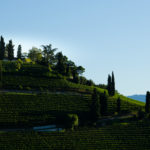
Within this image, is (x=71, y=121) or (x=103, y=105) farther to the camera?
(x=103, y=105)

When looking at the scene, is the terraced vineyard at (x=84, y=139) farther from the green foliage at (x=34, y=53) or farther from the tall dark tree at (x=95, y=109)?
the green foliage at (x=34, y=53)

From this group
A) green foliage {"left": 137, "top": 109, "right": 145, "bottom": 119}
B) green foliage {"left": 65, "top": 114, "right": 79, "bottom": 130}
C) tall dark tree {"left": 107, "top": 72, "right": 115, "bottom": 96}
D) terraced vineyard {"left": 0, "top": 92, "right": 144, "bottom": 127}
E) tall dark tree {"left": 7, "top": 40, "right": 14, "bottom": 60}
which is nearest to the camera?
green foliage {"left": 65, "top": 114, "right": 79, "bottom": 130}

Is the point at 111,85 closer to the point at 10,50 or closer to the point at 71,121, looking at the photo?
the point at 71,121

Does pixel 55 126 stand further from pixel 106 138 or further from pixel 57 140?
pixel 106 138

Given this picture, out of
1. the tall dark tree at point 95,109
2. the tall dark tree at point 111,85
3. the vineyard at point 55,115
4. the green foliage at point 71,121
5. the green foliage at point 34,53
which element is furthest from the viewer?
the green foliage at point 34,53

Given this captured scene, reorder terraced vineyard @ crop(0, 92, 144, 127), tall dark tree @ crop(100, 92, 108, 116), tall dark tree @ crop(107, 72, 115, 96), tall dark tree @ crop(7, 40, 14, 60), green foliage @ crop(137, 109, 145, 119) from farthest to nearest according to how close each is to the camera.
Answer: tall dark tree @ crop(7, 40, 14, 60) < tall dark tree @ crop(107, 72, 115, 96) < tall dark tree @ crop(100, 92, 108, 116) < green foliage @ crop(137, 109, 145, 119) < terraced vineyard @ crop(0, 92, 144, 127)

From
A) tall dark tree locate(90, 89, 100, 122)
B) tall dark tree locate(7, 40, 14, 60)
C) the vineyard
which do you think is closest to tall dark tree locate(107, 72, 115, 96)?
the vineyard

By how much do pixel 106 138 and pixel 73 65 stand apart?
56.6m

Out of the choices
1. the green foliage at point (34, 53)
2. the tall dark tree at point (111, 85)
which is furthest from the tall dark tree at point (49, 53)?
the tall dark tree at point (111, 85)

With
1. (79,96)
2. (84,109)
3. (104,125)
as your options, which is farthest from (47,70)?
(104,125)

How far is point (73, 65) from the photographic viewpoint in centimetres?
12388

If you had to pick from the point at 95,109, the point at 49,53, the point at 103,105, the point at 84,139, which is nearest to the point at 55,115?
the point at 95,109

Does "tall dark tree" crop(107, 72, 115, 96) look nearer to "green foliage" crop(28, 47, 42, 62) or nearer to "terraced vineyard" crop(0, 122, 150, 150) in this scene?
"terraced vineyard" crop(0, 122, 150, 150)

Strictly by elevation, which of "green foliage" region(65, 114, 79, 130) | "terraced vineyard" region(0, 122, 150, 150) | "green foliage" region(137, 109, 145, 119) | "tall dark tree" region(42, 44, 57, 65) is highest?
"tall dark tree" region(42, 44, 57, 65)
